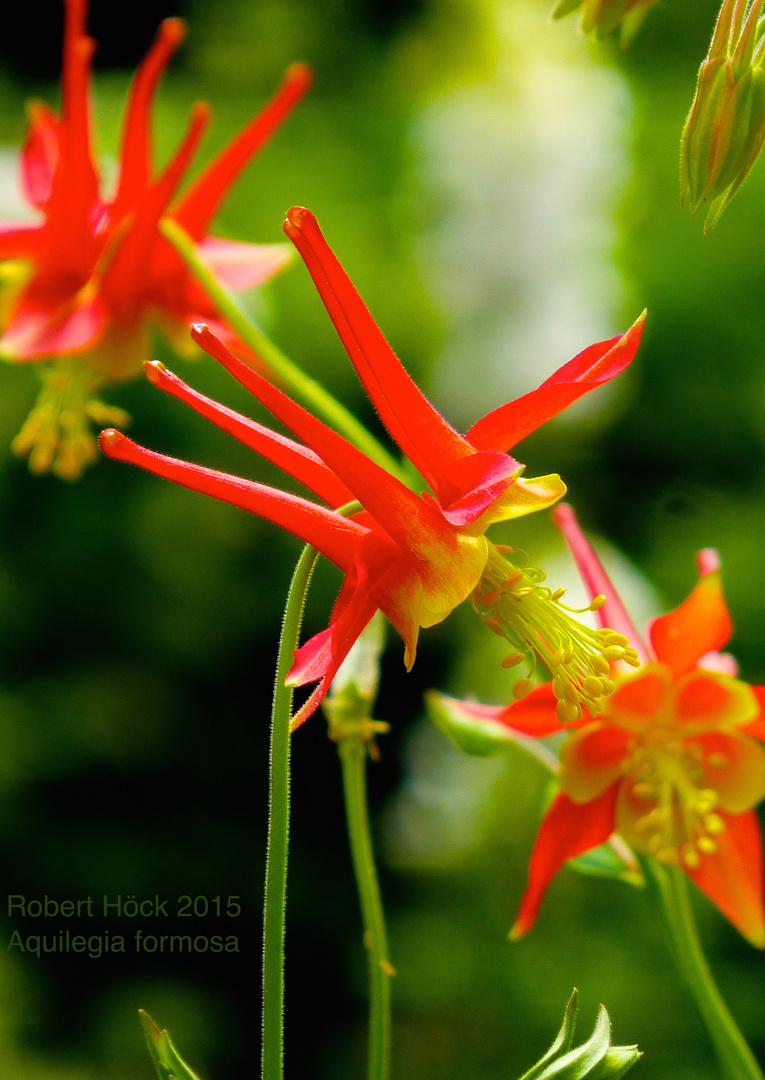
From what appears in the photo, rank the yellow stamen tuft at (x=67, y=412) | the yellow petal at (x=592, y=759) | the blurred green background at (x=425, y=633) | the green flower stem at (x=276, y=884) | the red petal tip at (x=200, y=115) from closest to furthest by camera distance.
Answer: the green flower stem at (x=276, y=884) → the yellow petal at (x=592, y=759) → the red petal tip at (x=200, y=115) → the yellow stamen tuft at (x=67, y=412) → the blurred green background at (x=425, y=633)

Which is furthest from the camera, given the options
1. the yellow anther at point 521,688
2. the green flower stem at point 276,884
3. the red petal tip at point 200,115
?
the red petal tip at point 200,115

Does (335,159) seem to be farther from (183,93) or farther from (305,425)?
(305,425)

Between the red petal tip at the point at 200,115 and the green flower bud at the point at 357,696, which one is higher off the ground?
the red petal tip at the point at 200,115

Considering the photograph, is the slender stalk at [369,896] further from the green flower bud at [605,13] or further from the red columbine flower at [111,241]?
the red columbine flower at [111,241]

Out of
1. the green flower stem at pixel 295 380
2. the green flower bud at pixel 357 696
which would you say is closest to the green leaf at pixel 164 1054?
the green flower bud at pixel 357 696

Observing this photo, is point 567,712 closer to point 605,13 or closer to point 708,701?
point 708,701

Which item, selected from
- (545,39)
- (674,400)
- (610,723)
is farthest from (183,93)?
(610,723)
